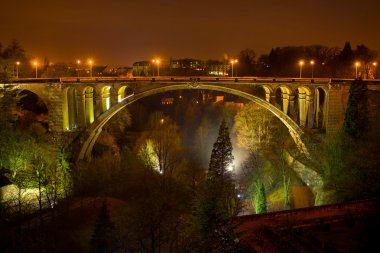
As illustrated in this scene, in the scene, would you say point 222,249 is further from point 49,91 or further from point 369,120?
point 49,91

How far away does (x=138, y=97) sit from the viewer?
33.0 metres

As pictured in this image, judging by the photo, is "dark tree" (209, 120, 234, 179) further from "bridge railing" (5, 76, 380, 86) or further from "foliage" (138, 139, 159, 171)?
"foliage" (138, 139, 159, 171)

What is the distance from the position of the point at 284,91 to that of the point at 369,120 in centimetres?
1020

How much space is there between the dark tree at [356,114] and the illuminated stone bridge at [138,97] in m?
5.86

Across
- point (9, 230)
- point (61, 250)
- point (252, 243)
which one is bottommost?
point (61, 250)

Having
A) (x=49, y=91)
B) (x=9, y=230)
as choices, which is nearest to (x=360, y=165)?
(x=9, y=230)

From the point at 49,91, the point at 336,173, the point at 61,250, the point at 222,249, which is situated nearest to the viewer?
the point at 222,249

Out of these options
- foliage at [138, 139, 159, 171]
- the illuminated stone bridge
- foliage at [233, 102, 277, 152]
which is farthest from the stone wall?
foliage at [138, 139, 159, 171]

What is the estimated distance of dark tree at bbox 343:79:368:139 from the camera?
2417 centimetres

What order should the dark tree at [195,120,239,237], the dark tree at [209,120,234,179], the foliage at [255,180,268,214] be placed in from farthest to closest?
1. the dark tree at [209,120,234,179]
2. the foliage at [255,180,268,214]
3. the dark tree at [195,120,239,237]

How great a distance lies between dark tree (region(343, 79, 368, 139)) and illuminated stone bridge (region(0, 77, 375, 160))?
5862mm

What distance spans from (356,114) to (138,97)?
625 inches

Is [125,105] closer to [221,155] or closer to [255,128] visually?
[221,155]

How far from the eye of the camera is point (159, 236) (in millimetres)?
21312
